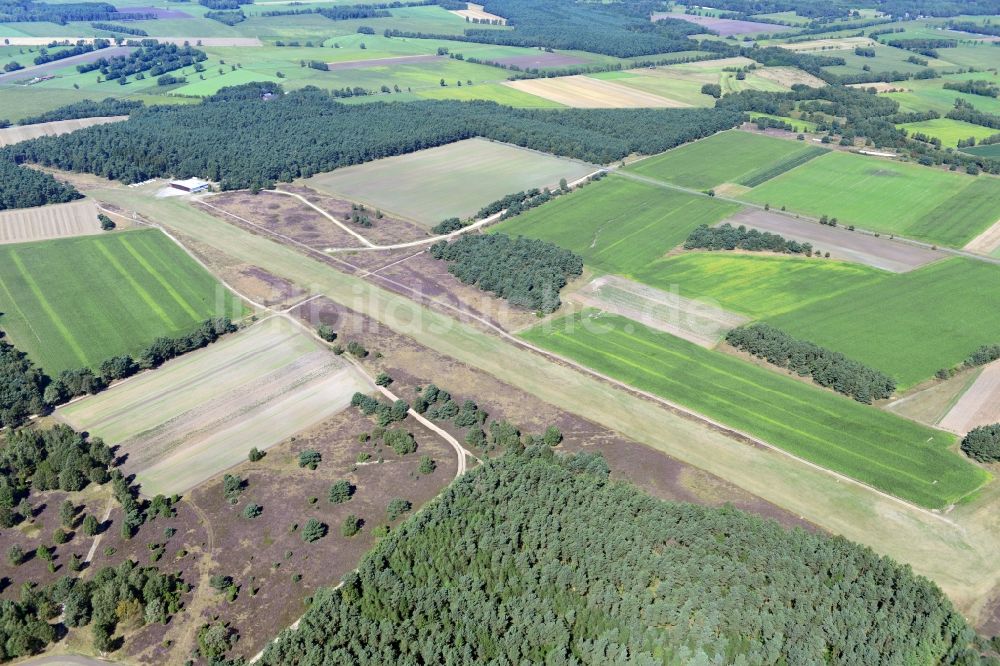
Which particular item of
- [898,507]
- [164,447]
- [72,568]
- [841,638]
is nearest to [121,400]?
[164,447]

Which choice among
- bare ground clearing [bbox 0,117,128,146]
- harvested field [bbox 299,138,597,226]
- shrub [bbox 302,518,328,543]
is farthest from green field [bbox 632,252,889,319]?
bare ground clearing [bbox 0,117,128,146]

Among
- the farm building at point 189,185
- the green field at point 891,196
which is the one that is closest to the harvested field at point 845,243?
the green field at point 891,196

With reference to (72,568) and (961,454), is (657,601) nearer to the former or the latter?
(961,454)

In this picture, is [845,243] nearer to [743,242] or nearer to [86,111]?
[743,242]

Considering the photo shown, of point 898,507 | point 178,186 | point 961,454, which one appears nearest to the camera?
point 898,507

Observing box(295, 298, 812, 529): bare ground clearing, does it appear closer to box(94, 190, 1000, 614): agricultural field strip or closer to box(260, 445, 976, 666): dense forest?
box(94, 190, 1000, 614): agricultural field strip

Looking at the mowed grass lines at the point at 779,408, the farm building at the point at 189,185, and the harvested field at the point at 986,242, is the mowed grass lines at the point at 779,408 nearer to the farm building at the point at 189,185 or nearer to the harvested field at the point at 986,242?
the harvested field at the point at 986,242

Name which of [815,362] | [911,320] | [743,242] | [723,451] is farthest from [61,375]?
[911,320]
